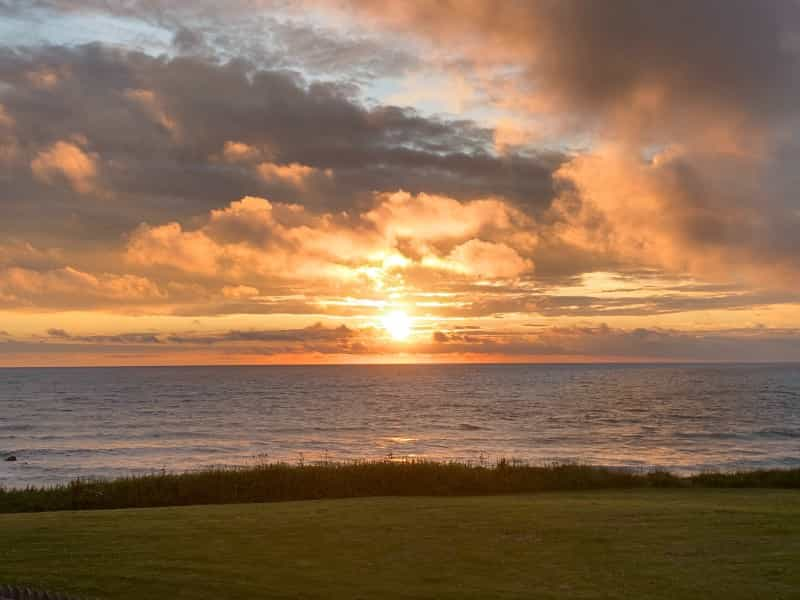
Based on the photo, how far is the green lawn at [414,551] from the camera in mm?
14281

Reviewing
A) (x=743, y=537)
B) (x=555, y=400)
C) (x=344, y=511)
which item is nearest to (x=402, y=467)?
(x=344, y=511)

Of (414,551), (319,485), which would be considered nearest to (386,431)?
(319,485)

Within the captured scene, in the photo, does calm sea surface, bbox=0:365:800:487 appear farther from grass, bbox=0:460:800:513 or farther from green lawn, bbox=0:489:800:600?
green lawn, bbox=0:489:800:600

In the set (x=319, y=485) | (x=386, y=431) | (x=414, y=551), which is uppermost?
(x=414, y=551)

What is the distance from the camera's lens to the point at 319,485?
105 feet

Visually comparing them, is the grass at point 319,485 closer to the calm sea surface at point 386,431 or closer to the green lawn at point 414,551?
the green lawn at point 414,551

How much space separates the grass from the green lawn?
6.70 m

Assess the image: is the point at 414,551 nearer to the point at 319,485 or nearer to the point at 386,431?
the point at 319,485

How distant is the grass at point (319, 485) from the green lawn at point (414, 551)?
670 cm

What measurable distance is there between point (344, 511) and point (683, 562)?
430 inches

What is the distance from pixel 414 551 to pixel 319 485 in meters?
15.2

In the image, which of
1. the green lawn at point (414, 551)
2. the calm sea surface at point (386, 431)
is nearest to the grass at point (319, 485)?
the green lawn at point (414, 551)

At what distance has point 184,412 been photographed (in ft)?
367

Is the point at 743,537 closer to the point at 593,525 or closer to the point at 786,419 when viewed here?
the point at 593,525
